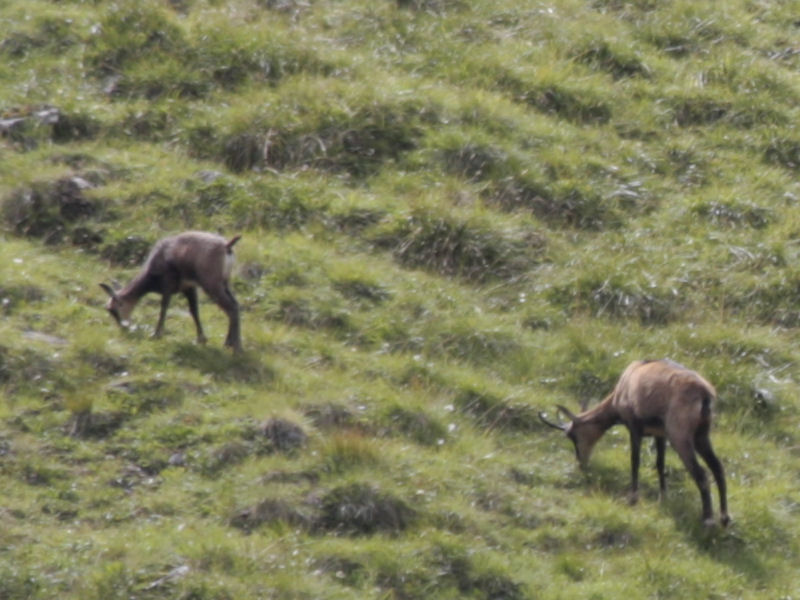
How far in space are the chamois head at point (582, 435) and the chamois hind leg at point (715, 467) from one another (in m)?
0.97

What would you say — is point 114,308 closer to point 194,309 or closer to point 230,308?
point 194,309

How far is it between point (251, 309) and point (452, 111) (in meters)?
3.66

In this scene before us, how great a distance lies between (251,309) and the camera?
43.3 ft

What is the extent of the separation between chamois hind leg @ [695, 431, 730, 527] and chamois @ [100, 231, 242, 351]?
3.55 m

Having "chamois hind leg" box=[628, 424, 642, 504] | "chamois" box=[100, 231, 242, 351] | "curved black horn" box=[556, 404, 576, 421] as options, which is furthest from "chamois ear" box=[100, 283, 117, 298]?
"chamois hind leg" box=[628, 424, 642, 504]

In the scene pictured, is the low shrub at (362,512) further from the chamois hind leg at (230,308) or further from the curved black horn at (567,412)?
the chamois hind leg at (230,308)

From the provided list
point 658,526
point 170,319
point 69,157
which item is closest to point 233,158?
point 69,157

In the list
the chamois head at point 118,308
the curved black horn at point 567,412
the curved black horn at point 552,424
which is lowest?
the chamois head at point 118,308

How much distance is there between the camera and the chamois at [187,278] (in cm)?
1243

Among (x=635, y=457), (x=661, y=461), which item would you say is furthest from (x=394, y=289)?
(x=661, y=461)

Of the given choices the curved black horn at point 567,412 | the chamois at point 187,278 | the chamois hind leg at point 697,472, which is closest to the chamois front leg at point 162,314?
the chamois at point 187,278

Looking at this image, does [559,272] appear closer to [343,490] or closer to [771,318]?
[771,318]

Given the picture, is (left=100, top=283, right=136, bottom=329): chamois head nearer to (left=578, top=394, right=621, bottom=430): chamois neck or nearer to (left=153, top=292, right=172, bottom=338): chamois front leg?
(left=153, top=292, right=172, bottom=338): chamois front leg

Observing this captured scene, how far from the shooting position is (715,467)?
11227 millimetres
